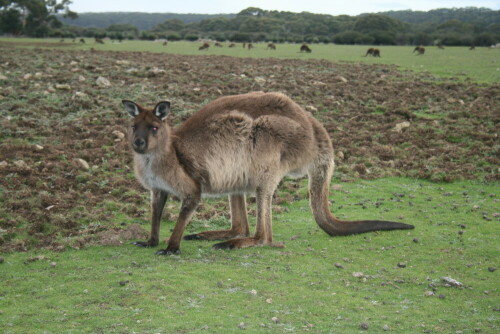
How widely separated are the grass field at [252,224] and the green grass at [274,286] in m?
0.02

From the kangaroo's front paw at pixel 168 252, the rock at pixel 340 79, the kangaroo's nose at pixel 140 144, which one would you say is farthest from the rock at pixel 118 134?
the rock at pixel 340 79

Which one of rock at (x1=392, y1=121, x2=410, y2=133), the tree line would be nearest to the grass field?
rock at (x1=392, y1=121, x2=410, y2=133)

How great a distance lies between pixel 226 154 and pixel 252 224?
1.89 m

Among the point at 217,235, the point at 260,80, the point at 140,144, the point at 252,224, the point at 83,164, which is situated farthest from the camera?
the point at 260,80

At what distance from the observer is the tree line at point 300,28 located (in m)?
75.3

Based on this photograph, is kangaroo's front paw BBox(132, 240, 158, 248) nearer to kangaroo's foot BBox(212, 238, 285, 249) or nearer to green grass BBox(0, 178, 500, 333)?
green grass BBox(0, 178, 500, 333)

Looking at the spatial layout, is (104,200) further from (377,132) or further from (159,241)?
(377,132)

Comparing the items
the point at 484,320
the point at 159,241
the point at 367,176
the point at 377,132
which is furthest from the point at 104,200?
the point at 377,132

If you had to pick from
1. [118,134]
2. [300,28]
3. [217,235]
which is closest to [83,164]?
[118,134]

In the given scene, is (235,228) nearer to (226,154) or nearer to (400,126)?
(226,154)

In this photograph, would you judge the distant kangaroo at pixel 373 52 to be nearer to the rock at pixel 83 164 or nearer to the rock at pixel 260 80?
the rock at pixel 260 80

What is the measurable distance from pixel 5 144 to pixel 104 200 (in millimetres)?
3777

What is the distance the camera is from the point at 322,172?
739 centimetres

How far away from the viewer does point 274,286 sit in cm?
560
